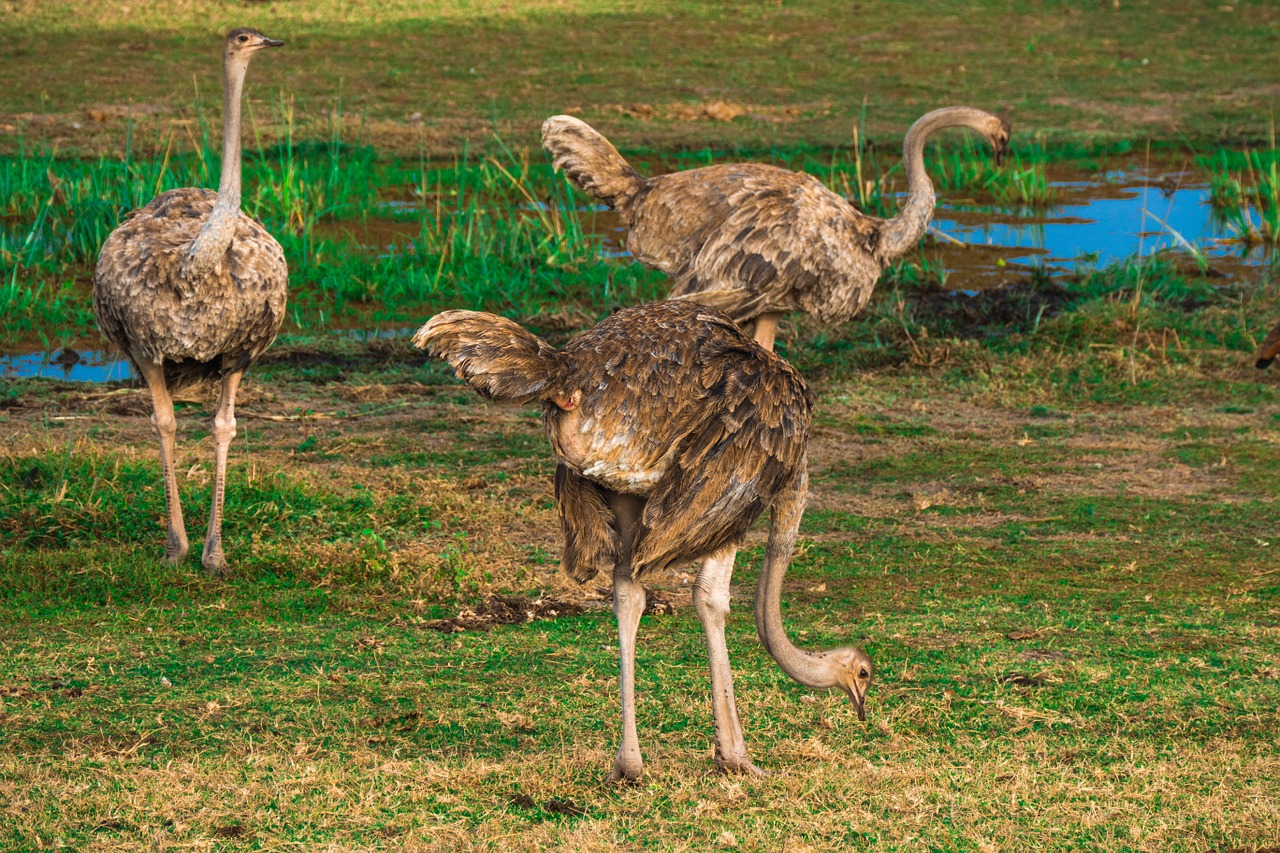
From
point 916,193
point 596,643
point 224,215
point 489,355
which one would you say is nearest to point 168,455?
point 224,215

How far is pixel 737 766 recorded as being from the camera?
4.50 m

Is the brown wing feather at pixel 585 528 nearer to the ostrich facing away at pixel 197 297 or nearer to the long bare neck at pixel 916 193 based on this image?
the ostrich facing away at pixel 197 297

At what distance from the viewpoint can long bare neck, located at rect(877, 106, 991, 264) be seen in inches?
351

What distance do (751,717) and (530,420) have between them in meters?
4.33

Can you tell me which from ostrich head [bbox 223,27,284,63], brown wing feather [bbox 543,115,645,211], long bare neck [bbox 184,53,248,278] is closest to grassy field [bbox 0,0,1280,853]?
long bare neck [bbox 184,53,248,278]

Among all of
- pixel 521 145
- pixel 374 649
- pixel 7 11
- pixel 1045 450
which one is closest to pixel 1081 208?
pixel 521 145

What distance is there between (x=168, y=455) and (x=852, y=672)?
3378 millimetres

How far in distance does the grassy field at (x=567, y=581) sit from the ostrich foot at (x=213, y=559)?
5 cm

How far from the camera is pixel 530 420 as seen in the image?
9188 millimetres

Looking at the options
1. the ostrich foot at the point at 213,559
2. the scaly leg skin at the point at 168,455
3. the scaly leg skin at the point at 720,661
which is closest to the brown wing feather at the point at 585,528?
the scaly leg skin at the point at 720,661

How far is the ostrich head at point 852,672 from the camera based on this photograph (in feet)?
15.0

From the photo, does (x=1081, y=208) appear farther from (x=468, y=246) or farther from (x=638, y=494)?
(x=638, y=494)

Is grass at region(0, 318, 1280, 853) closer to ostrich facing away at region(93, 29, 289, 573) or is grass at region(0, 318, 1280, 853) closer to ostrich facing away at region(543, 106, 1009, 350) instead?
ostrich facing away at region(93, 29, 289, 573)

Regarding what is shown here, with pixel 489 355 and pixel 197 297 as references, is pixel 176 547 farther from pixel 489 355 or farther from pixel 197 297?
pixel 489 355
